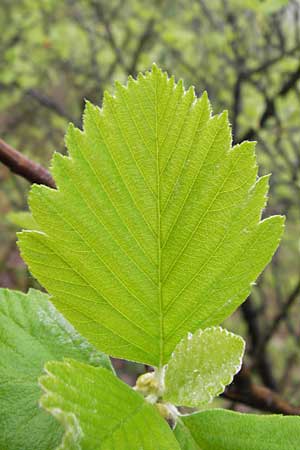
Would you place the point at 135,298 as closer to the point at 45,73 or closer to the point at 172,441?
the point at 172,441

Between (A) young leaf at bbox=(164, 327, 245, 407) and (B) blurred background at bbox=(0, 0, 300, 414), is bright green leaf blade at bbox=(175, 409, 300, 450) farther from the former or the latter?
(B) blurred background at bbox=(0, 0, 300, 414)

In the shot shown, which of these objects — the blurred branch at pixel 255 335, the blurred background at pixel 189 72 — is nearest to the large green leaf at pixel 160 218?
the blurred branch at pixel 255 335

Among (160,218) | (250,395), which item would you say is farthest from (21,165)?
(250,395)

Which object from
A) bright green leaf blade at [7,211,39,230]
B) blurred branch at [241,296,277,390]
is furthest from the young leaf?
blurred branch at [241,296,277,390]

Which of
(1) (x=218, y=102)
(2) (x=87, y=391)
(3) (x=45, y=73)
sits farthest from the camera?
(3) (x=45, y=73)

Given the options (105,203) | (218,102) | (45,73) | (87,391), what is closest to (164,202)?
(105,203)

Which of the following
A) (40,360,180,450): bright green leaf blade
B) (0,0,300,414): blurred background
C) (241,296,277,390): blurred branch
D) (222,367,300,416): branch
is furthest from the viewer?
(0,0,300,414): blurred background
